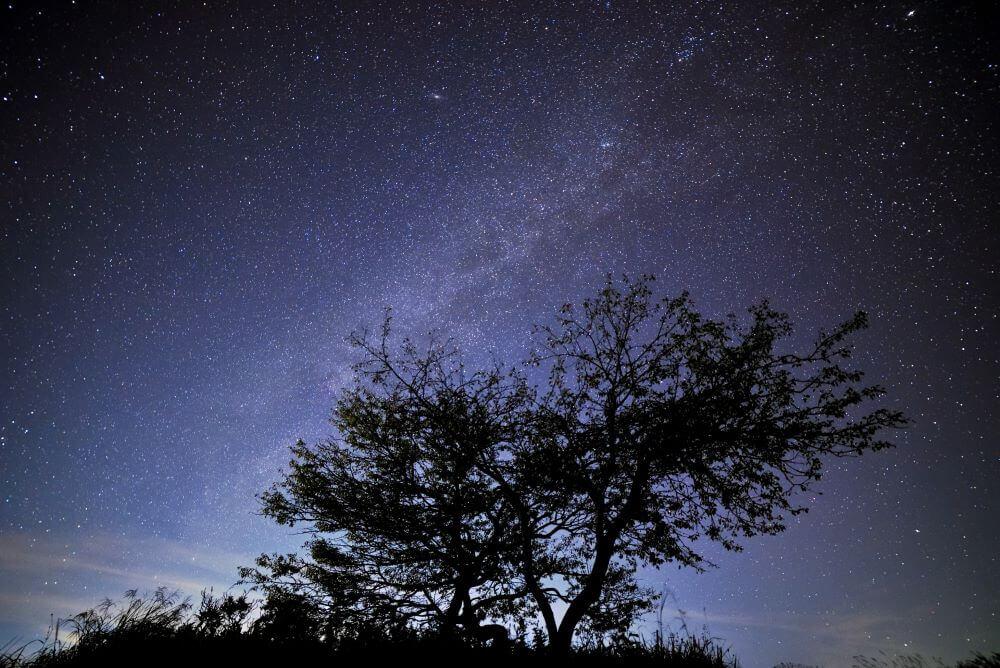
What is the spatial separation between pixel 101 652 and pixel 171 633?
808 millimetres

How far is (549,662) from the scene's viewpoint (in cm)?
762

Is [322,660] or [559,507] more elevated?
[559,507]

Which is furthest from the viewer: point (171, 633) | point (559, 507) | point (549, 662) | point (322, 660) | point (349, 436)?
point (349, 436)

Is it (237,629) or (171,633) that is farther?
(237,629)

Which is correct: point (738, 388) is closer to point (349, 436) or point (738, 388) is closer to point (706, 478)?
point (706, 478)

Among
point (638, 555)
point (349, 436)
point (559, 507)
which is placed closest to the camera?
point (638, 555)

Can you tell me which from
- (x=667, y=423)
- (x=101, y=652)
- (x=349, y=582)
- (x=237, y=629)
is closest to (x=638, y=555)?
(x=667, y=423)

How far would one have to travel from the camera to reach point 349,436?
41.2ft

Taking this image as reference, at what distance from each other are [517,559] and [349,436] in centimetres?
527

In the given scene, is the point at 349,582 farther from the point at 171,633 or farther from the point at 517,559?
the point at 171,633

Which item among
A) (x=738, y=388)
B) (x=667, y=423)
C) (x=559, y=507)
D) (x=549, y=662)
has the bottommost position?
(x=549, y=662)

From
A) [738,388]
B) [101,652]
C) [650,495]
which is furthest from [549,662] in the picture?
[738,388]

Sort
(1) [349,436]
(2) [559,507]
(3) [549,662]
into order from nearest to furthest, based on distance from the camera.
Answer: (3) [549,662]
(2) [559,507]
(1) [349,436]

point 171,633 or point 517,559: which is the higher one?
point 517,559
